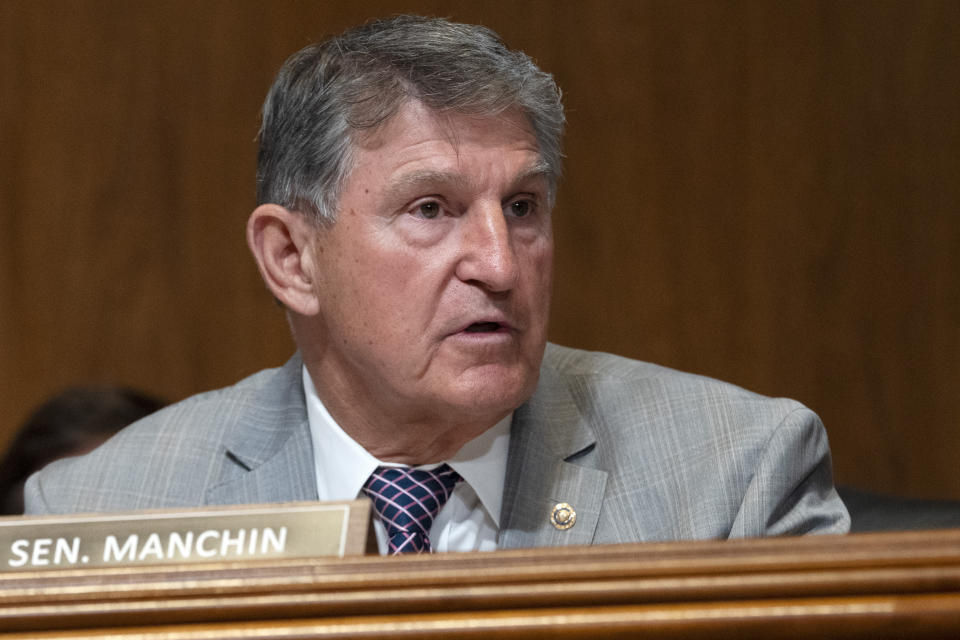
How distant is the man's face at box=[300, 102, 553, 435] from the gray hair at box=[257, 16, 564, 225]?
0.02 meters

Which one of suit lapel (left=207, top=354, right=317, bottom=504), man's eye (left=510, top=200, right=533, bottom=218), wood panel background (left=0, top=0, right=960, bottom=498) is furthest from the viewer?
wood panel background (left=0, top=0, right=960, bottom=498)

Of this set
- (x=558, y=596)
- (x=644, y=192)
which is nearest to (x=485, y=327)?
(x=558, y=596)

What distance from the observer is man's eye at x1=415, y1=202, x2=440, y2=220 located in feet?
5.32

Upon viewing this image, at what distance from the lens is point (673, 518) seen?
1.67 metres

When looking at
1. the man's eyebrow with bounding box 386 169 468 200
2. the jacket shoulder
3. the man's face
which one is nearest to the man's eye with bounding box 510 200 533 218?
the man's face

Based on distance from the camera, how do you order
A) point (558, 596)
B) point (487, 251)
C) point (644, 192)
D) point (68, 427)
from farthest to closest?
point (644, 192)
point (68, 427)
point (487, 251)
point (558, 596)

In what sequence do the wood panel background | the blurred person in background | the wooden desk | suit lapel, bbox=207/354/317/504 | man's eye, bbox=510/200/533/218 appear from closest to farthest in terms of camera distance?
the wooden desk < man's eye, bbox=510/200/533/218 < suit lapel, bbox=207/354/317/504 < the blurred person in background < the wood panel background

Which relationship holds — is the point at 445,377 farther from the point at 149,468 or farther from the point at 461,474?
the point at 149,468

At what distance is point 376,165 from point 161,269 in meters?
2.10

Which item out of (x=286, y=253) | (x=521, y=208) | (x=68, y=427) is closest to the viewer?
(x=521, y=208)

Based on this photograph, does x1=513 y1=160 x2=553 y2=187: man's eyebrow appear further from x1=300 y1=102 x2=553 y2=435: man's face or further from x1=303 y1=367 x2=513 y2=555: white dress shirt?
x1=303 y1=367 x2=513 y2=555: white dress shirt

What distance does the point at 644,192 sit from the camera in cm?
355

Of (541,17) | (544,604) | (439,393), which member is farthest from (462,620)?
(541,17)

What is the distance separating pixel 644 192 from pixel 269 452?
198 centimetres
